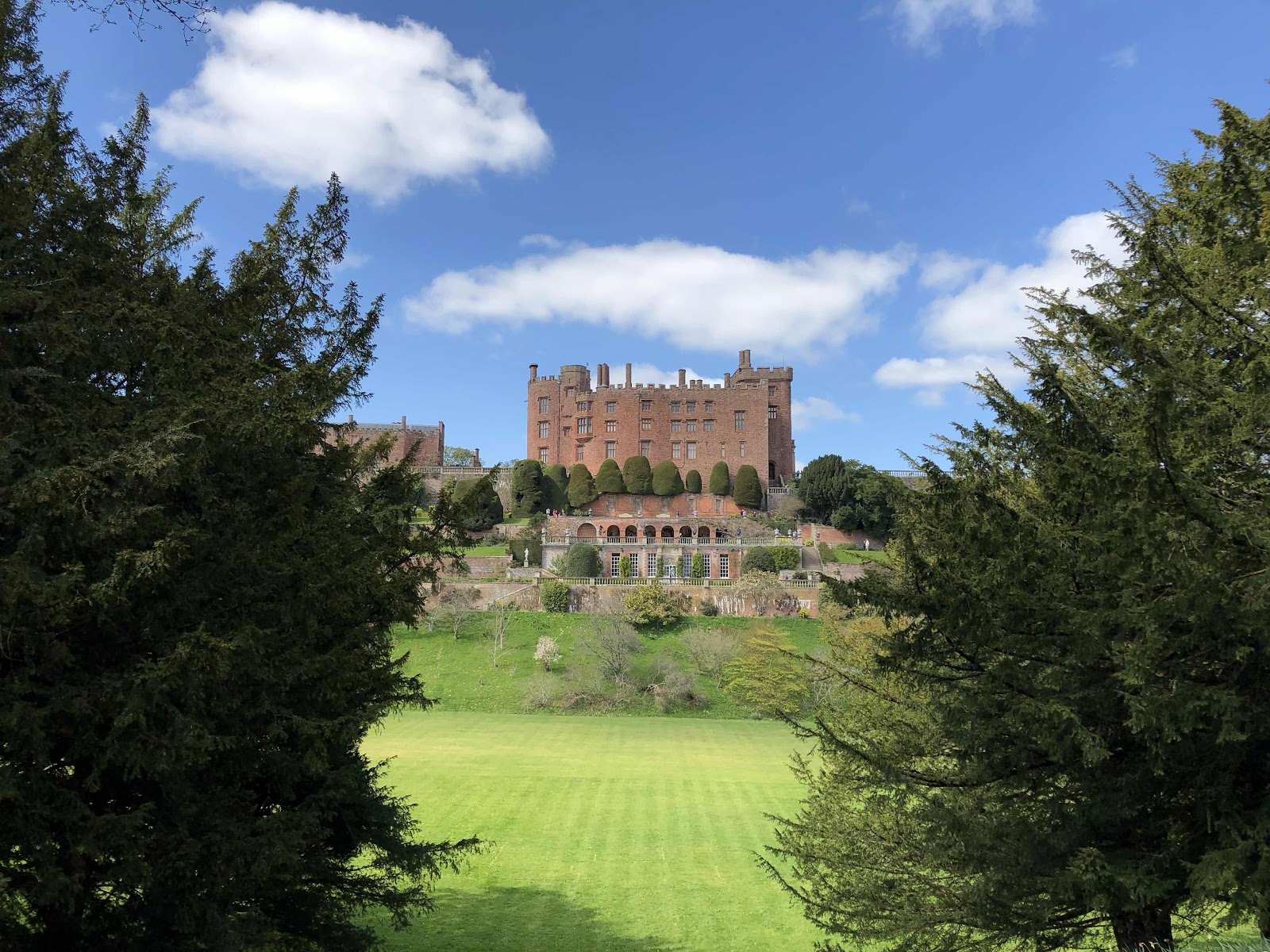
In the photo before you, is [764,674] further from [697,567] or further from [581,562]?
[581,562]

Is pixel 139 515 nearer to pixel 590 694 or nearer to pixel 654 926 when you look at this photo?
pixel 654 926

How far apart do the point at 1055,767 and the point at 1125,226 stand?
455 cm

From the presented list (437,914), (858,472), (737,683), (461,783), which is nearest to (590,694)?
(737,683)

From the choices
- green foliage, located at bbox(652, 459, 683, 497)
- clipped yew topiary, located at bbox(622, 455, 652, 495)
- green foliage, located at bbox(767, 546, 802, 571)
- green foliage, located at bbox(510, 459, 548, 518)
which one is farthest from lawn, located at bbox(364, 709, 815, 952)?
clipped yew topiary, located at bbox(622, 455, 652, 495)

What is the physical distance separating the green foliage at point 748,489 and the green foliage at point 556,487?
502 inches

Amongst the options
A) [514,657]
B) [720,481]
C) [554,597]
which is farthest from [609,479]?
[514,657]

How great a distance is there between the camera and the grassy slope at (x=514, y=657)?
37.9 m

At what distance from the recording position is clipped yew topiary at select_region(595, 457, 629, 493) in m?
65.2

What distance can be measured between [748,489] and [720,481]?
2189 millimetres

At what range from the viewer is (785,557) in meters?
51.5

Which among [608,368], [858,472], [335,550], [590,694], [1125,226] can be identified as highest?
[608,368]

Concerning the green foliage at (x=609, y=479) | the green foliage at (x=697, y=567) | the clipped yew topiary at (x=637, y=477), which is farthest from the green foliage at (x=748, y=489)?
the green foliage at (x=697, y=567)

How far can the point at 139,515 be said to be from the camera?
16.6 feet

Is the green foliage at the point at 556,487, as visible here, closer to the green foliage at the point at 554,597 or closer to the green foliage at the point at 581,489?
the green foliage at the point at 581,489
